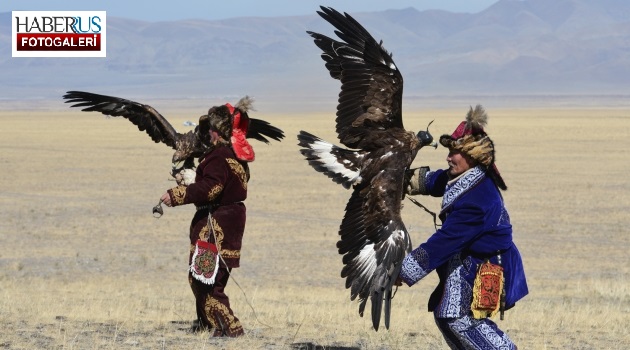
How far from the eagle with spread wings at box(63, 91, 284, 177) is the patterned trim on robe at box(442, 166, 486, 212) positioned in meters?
2.72

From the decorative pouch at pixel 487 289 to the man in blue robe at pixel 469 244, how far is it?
22mm

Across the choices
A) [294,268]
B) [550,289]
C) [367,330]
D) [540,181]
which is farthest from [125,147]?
[367,330]

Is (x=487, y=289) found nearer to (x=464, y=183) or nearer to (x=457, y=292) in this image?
(x=457, y=292)

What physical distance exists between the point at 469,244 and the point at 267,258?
11802 millimetres

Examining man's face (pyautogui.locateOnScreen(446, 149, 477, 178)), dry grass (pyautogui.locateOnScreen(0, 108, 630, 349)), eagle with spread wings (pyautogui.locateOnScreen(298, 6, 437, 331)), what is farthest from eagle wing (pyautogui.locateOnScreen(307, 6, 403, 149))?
dry grass (pyautogui.locateOnScreen(0, 108, 630, 349))

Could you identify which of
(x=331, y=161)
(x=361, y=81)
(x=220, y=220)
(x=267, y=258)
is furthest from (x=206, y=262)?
(x=267, y=258)

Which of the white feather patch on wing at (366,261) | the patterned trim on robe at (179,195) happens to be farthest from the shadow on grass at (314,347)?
the patterned trim on robe at (179,195)

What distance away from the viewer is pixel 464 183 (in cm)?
572

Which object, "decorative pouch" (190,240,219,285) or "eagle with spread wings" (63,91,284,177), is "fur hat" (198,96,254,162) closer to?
"eagle with spread wings" (63,91,284,177)

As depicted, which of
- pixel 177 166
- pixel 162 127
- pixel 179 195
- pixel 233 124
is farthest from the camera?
pixel 162 127

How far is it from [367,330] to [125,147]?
38.6 m

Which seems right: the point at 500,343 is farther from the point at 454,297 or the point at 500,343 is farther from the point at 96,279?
the point at 96,279

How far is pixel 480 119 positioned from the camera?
18.9 feet

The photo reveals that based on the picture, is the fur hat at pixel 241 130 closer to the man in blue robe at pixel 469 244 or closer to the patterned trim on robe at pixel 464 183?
the man in blue robe at pixel 469 244
